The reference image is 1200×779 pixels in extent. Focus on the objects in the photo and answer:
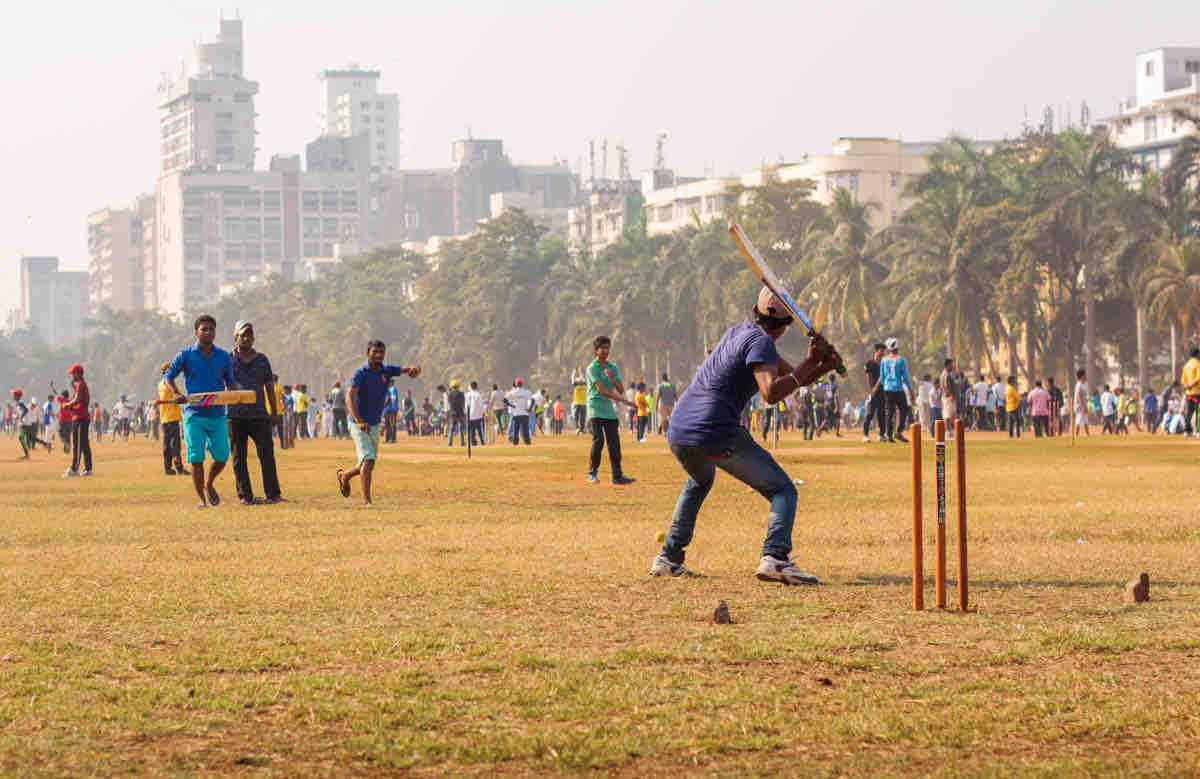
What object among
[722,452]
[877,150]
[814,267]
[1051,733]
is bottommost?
[1051,733]

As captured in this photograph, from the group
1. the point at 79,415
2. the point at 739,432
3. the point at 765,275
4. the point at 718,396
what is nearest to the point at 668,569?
the point at 739,432

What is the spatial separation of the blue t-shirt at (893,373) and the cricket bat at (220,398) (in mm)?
18046

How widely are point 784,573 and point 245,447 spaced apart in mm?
9536

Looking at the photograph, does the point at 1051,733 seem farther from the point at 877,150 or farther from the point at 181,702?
the point at 877,150

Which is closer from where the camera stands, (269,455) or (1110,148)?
(269,455)

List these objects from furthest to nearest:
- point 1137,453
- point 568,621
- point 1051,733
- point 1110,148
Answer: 1. point 1110,148
2. point 1137,453
3. point 568,621
4. point 1051,733

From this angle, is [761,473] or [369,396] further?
[369,396]

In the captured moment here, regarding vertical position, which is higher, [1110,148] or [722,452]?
[1110,148]

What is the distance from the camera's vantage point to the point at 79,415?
28078 millimetres

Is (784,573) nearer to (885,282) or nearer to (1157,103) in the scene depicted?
(885,282)

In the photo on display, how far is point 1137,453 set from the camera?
3081cm

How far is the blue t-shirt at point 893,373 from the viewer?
109 ft

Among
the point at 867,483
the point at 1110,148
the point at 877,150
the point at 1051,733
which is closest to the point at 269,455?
the point at 867,483

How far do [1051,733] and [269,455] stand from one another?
13.9 meters
